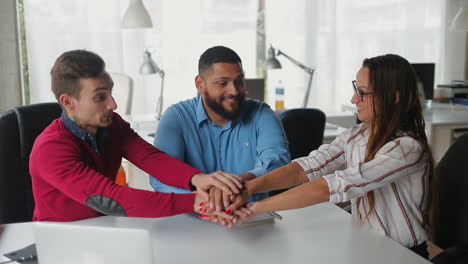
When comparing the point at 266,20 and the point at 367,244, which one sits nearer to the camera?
the point at 367,244

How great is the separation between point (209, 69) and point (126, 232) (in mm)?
1249

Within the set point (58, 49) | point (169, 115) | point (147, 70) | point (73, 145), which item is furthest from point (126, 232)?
point (58, 49)

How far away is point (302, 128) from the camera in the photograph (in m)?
3.26

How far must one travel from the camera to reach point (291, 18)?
534 centimetres

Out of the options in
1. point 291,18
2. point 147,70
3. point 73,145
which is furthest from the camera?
point 291,18

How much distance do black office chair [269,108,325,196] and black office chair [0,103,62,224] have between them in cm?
164

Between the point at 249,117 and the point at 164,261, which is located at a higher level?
the point at 249,117

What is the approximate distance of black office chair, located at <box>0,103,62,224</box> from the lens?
6.03ft

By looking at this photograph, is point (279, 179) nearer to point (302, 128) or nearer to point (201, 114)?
point (201, 114)

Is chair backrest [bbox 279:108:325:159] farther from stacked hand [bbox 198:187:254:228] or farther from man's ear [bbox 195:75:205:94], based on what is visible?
stacked hand [bbox 198:187:254:228]

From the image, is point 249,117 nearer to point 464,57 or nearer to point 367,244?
point 367,244

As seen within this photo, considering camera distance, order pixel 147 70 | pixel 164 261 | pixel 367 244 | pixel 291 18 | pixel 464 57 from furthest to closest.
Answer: pixel 464 57
pixel 291 18
pixel 147 70
pixel 367 244
pixel 164 261

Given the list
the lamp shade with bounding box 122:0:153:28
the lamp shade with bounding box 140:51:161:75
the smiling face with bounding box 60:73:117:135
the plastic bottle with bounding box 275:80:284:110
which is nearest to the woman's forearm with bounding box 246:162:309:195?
the smiling face with bounding box 60:73:117:135

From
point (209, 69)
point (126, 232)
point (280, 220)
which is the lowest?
point (280, 220)
